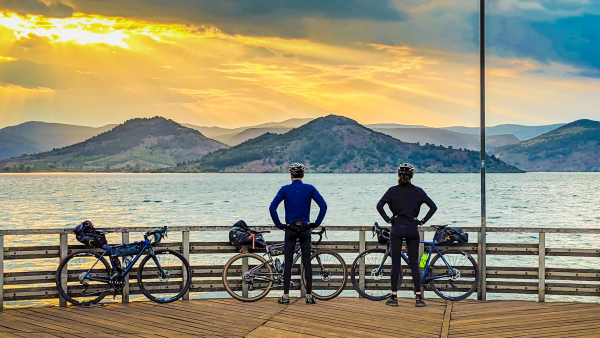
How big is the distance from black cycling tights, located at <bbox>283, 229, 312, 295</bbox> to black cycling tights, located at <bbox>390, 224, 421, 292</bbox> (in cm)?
106

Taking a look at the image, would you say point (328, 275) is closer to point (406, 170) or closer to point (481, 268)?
point (406, 170)

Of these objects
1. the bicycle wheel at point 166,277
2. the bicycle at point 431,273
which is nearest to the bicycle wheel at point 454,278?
the bicycle at point 431,273

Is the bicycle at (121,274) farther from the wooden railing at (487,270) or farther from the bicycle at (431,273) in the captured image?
the bicycle at (431,273)

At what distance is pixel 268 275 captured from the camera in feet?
29.8

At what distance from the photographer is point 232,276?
9.16 metres

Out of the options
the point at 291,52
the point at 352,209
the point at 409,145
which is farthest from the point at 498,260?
the point at 409,145

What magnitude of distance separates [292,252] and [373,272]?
50.0 inches

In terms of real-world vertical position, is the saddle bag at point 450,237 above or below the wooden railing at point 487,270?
above

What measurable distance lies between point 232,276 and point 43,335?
107 inches

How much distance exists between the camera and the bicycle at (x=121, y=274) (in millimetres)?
8664

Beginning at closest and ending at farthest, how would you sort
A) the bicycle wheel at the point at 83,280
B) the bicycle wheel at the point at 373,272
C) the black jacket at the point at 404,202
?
the black jacket at the point at 404,202 < the bicycle wheel at the point at 83,280 < the bicycle wheel at the point at 373,272

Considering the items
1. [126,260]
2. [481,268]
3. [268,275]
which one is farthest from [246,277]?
[481,268]

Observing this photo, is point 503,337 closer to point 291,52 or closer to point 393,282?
point 393,282

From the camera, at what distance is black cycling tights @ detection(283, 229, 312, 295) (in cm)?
863
